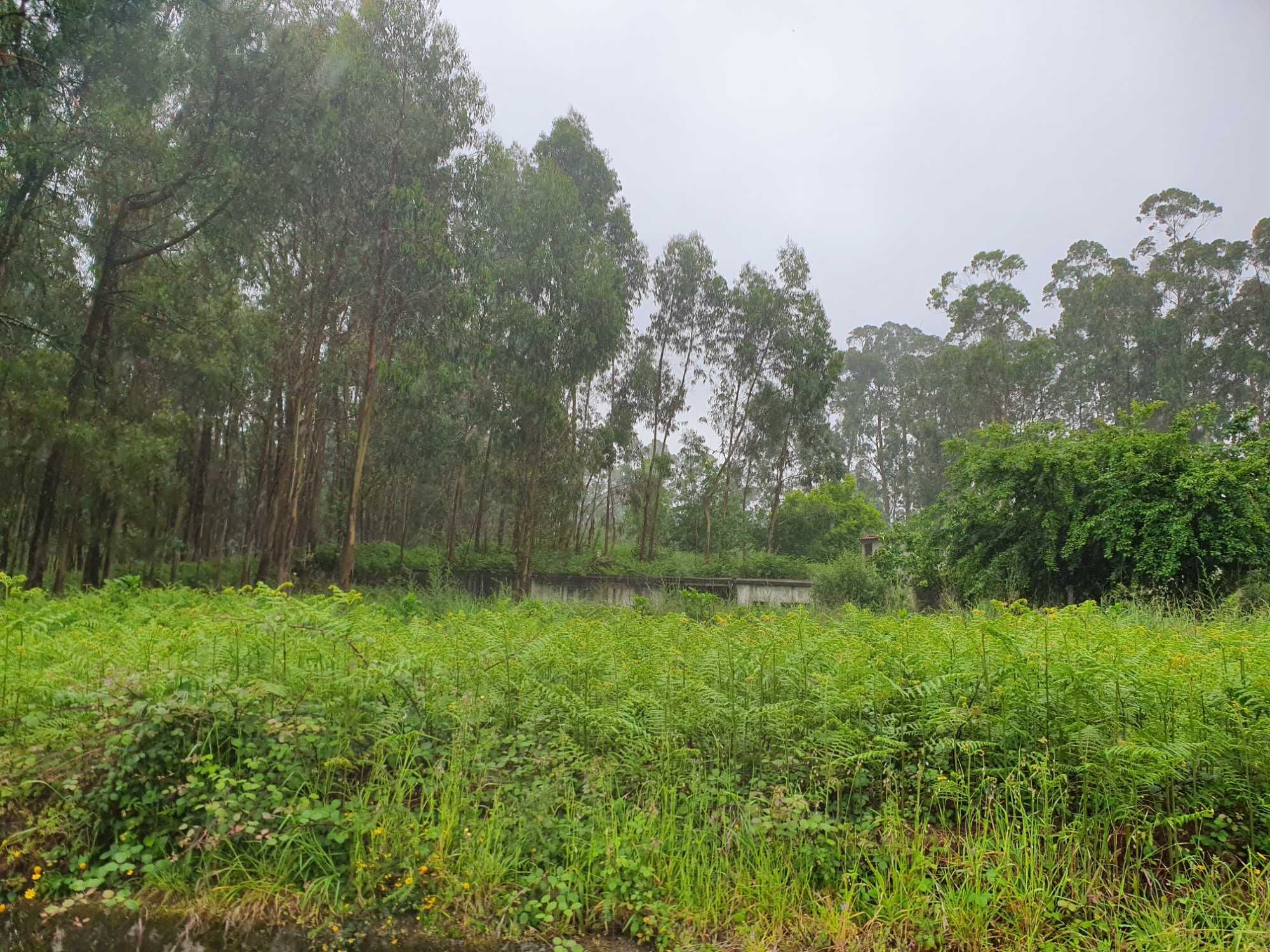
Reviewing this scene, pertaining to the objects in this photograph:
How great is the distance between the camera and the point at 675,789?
3.29m

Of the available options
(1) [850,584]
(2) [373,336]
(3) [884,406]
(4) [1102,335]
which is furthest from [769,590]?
(3) [884,406]

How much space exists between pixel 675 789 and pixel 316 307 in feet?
50.0

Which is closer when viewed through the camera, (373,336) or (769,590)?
(373,336)

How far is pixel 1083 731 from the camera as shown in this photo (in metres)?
3.08

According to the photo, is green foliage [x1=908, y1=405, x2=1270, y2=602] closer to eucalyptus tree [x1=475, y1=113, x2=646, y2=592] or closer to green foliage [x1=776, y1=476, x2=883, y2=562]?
eucalyptus tree [x1=475, y1=113, x2=646, y2=592]

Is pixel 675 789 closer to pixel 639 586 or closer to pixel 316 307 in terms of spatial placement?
pixel 316 307

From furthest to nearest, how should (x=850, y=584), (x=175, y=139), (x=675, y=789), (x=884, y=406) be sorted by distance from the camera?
1. (x=884, y=406)
2. (x=850, y=584)
3. (x=175, y=139)
4. (x=675, y=789)

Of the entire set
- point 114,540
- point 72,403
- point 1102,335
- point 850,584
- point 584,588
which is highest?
point 1102,335

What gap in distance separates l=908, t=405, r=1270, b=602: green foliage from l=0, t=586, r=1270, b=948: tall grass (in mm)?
6684

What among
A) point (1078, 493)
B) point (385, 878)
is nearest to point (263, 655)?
point (385, 878)

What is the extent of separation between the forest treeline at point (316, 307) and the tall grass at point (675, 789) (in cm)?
954

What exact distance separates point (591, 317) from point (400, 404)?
6005 mm

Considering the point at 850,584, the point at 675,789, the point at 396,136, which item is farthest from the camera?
the point at 850,584

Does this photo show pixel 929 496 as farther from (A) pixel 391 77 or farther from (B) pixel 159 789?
(B) pixel 159 789
